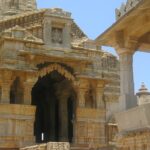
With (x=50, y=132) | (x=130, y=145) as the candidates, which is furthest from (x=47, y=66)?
(x=130, y=145)

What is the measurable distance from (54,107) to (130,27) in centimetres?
1327

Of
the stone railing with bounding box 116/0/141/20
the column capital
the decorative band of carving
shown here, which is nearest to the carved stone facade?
the decorative band of carving

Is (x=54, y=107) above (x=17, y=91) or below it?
below

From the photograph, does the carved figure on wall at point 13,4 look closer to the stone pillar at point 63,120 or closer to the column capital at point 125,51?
the stone pillar at point 63,120

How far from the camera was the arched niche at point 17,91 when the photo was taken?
60.6 ft

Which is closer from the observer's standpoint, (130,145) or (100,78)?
(130,145)

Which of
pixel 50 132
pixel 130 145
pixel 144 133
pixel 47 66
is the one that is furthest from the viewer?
pixel 50 132

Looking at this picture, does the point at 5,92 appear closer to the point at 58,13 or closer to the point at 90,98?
the point at 90,98

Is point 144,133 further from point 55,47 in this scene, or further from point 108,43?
point 55,47

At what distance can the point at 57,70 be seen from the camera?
19.2 metres

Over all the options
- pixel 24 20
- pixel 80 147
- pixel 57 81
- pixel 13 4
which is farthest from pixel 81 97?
pixel 13 4

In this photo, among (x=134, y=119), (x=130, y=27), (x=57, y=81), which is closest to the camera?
(x=134, y=119)

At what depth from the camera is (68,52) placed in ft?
63.3

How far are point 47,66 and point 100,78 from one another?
2834 millimetres
